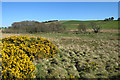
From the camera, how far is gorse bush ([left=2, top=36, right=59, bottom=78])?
3.27m

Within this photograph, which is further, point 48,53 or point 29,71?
point 48,53

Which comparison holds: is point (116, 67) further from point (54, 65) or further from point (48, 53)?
point (48, 53)

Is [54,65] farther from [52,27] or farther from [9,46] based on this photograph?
[52,27]

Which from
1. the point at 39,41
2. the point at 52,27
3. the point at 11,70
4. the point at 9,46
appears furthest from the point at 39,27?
the point at 11,70

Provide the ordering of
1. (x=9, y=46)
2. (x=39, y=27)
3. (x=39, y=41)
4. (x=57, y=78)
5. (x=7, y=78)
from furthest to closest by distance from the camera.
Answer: (x=39, y=27), (x=39, y=41), (x=9, y=46), (x=57, y=78), (x=7, y=78)

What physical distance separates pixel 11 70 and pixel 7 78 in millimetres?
219

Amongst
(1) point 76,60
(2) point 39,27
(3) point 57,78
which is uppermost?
(2) point 39,27

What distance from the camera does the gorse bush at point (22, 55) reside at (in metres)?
3.27

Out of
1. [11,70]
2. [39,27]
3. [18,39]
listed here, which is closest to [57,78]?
[11,70]

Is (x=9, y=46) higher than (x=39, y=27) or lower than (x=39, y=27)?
lower

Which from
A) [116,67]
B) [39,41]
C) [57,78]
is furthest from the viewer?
[39,41]

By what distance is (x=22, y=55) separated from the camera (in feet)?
12.8

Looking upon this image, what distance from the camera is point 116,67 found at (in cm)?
453

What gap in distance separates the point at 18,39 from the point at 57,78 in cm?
229
